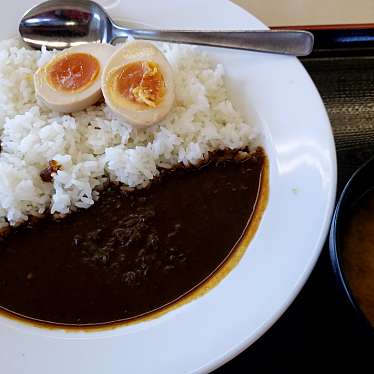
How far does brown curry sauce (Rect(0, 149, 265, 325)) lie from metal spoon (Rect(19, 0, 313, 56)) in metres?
0.51

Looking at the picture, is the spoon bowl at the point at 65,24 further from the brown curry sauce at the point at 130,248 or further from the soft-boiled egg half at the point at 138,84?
the brown curry sauce at the point at 130,248

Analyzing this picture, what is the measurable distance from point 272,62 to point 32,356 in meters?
1.43

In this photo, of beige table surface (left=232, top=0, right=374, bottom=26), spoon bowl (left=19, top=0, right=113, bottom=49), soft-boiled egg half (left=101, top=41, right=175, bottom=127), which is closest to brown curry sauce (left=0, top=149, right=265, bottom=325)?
soft-boiled egg half (left=101, top=41, right=175, bottom=127)

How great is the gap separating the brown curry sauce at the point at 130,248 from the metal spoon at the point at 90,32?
1.68 feet

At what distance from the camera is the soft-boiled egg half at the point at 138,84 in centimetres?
206

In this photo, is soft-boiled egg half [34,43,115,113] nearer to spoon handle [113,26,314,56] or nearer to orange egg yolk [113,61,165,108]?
orange egg yolk [113,61,165,108]

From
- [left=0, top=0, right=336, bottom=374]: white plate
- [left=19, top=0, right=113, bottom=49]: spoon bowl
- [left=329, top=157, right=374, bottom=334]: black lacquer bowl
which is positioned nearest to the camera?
[left=329, top=157, right=374, bottom=334]: black lacquer bowl

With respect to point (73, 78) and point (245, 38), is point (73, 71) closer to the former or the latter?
point (73, 78)

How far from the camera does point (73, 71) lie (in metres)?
2.19

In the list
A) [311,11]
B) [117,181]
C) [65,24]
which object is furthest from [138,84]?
[311,11]

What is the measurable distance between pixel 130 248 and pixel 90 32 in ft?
3.63

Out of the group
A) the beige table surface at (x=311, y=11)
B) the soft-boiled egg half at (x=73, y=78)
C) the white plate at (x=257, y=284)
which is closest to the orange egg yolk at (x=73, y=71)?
the soft-boiled egg half at (x=73, y=78)

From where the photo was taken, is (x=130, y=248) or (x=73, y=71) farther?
(x=73, y=71)

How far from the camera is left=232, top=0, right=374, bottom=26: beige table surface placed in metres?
2.64
